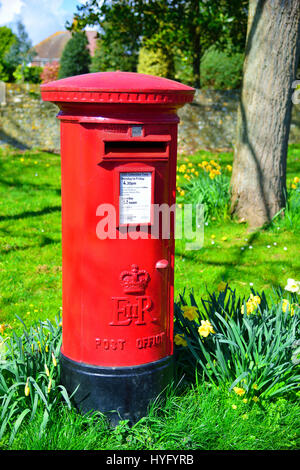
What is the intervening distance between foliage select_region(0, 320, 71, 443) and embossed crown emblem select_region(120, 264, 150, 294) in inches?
24.7

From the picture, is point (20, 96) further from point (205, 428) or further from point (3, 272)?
point (205, 428)

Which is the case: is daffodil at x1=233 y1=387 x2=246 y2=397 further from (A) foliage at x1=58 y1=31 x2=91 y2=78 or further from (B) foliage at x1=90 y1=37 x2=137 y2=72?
(A) foliage at x1=58 y1=31 x2=91 y2=78

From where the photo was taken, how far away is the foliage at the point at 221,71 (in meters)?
18.0

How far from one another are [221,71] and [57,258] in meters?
14.5

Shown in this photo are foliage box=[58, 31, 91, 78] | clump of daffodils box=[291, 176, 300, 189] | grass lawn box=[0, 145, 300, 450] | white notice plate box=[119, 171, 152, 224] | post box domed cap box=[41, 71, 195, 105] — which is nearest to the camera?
post box domed cap box=[41, 71, 195, 105]

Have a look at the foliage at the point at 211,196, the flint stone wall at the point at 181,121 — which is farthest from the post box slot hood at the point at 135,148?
the flint stone wall at the point at 181,121

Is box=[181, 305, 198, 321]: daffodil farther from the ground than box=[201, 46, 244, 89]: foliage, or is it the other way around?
box=[201, 46, 244, 89]: foliage

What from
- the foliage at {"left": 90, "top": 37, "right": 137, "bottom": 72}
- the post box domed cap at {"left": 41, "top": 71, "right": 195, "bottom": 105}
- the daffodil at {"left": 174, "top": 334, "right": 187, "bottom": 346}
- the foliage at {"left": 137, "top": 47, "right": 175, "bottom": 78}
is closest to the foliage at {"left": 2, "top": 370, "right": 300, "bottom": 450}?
the daffodil at {"left": 174, "top": 334, "right": 187, "bottom": 346}

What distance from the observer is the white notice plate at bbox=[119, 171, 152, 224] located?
2.72 meters

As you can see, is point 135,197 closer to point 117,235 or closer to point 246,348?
point 117,235

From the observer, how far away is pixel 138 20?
11414 mm

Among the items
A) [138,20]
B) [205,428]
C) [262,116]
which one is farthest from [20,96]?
[205,428]

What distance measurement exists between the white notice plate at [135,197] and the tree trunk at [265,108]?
3.64m
